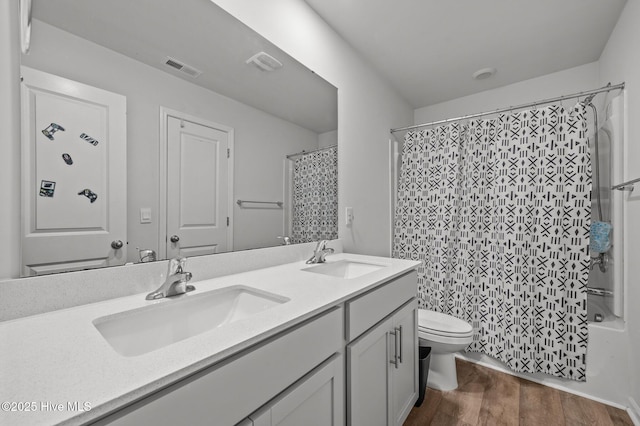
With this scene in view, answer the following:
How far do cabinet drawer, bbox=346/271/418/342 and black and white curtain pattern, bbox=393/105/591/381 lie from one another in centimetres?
98

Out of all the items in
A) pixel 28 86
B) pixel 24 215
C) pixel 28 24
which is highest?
pixel 28 24

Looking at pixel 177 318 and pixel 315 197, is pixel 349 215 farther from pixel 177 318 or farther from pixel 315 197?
pixel 177 318

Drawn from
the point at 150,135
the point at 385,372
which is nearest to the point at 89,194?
the point at 150,135

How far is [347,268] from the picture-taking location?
1671mm

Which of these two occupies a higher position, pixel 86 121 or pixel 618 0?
pixel 618 0

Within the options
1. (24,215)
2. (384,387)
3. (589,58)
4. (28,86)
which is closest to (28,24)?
(28,86)

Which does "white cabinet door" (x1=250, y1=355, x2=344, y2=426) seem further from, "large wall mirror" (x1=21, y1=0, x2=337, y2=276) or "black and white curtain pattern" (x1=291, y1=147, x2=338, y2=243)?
"black and white curtain pattern" (x1=291, y1=147, x2=338, y2=243)

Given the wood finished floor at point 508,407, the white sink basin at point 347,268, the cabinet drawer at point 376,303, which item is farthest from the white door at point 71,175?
the wood finished floor at point 508,407

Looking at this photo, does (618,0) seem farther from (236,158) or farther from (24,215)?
(24,215)

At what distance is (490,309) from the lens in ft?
6.83

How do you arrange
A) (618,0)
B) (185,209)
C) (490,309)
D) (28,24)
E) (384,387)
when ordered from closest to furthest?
(28,24) → (185,209) → (384,387) → (618,0) → (490,309)

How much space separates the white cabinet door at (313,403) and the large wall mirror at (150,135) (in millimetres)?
649

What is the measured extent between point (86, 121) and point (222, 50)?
25.4 inches

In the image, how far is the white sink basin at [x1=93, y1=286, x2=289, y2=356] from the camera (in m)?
0.76
